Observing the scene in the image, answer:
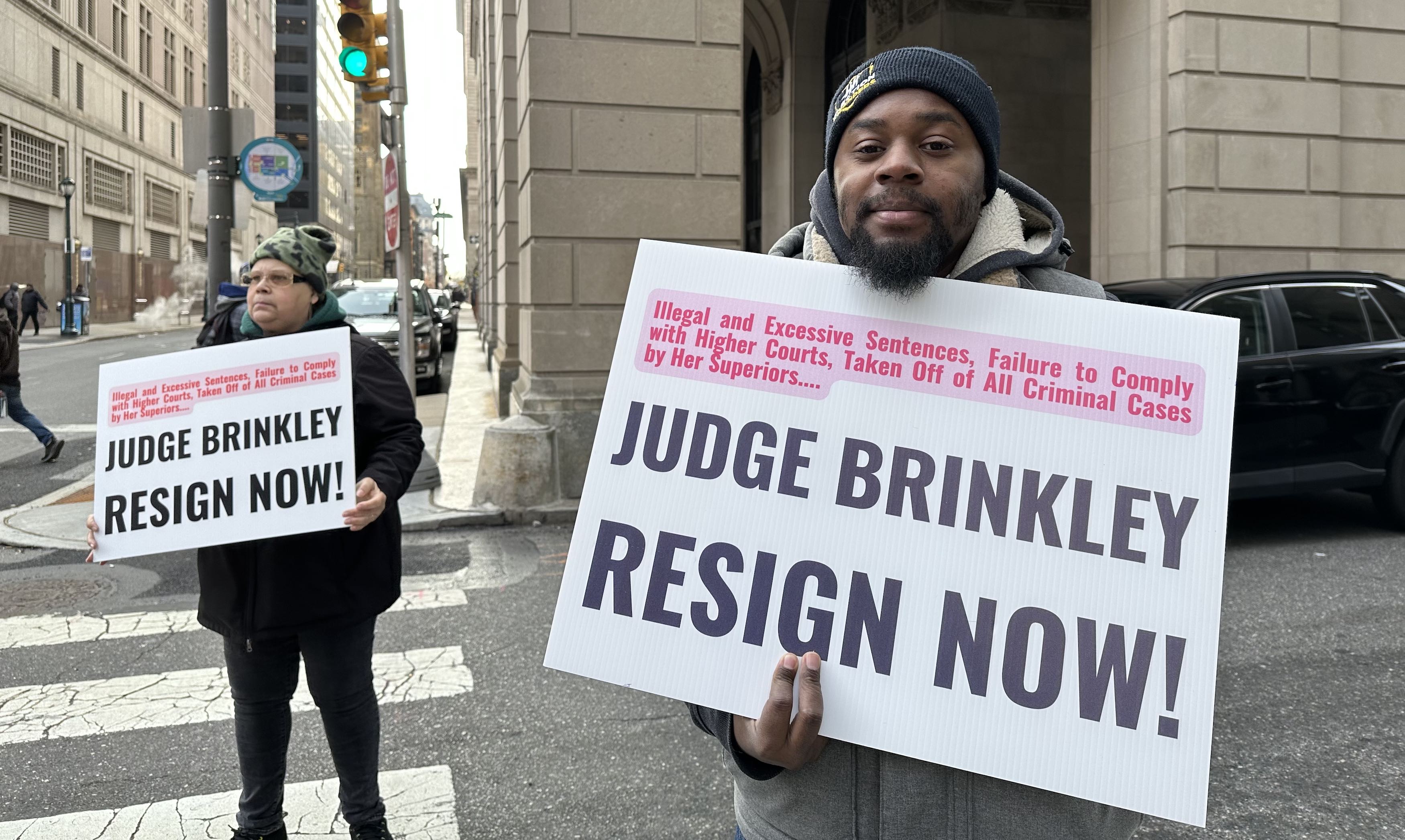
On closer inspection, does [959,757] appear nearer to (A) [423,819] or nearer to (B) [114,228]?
(A) [423,819]

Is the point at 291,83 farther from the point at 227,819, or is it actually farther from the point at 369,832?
the point at 369,832

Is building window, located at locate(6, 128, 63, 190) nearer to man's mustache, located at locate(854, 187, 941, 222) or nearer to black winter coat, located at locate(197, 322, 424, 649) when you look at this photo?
black winter coat, located at locate(197, 322, 424, 649)

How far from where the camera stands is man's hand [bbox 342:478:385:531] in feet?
9.52

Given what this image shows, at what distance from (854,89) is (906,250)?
31 centimetres

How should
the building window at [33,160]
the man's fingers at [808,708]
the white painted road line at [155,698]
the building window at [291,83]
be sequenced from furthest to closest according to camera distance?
the building window at [291,83], the building window at [33,160], the white painted road line at [155,698], the man's fingers at [808,708]

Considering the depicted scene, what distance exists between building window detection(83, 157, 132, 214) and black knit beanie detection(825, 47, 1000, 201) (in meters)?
53.3

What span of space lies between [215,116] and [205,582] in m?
7.39

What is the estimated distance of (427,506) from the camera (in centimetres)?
862

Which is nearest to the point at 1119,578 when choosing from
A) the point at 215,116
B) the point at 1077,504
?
the point at 1077,504

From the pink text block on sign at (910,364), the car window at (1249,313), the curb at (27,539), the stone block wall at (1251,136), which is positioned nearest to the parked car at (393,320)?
the curb at (27,539)

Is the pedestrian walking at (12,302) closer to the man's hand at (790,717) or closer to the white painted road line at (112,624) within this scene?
the white painted road line at (112,624)

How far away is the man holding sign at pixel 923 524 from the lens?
1486mm

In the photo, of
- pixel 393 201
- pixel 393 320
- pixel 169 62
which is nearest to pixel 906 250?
pixel 393 201

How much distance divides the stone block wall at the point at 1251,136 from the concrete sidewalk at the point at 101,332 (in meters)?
29.4
